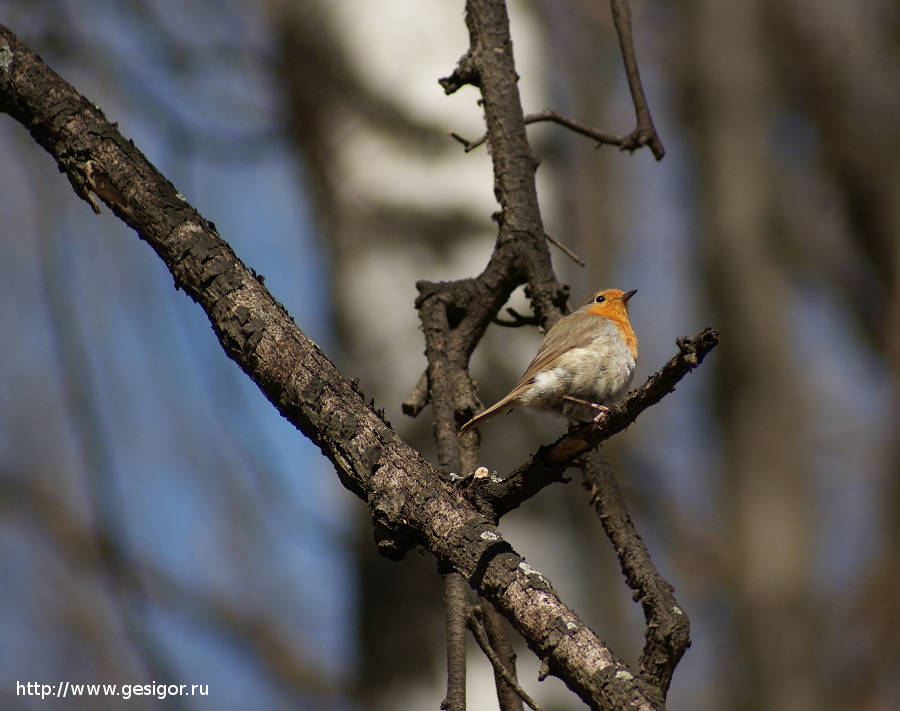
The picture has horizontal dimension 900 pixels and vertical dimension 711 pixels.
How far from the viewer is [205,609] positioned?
5.43 metres

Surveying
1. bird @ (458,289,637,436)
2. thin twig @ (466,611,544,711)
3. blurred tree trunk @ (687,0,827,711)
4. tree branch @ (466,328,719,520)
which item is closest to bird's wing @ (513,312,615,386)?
bird @ (458,289,637,436)

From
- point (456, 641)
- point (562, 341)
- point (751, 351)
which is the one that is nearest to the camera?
point (456, 641)

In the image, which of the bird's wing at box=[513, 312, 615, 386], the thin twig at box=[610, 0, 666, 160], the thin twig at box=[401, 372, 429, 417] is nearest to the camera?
the thin twig at box=[401, 372, 429, 417]

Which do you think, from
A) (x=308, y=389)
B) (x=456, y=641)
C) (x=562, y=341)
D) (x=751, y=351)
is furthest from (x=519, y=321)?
(x=751, y=351)

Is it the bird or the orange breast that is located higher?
the orange breast

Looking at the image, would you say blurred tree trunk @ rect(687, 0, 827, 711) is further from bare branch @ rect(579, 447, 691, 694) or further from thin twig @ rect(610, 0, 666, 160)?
bare branch @ rect(579, 447, 691, 694)

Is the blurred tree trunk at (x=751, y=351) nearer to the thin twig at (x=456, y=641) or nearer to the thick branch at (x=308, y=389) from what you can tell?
the thin twig at (x=456, y=641)

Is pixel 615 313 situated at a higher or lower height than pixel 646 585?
higher

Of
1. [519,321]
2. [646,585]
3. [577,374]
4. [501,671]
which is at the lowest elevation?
[501,671]

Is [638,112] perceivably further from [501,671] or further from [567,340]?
[501,671]

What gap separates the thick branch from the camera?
1.21m

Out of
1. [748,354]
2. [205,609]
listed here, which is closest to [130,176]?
[205,609]

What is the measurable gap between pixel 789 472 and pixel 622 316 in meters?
3.50

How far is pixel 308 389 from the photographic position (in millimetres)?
1504
